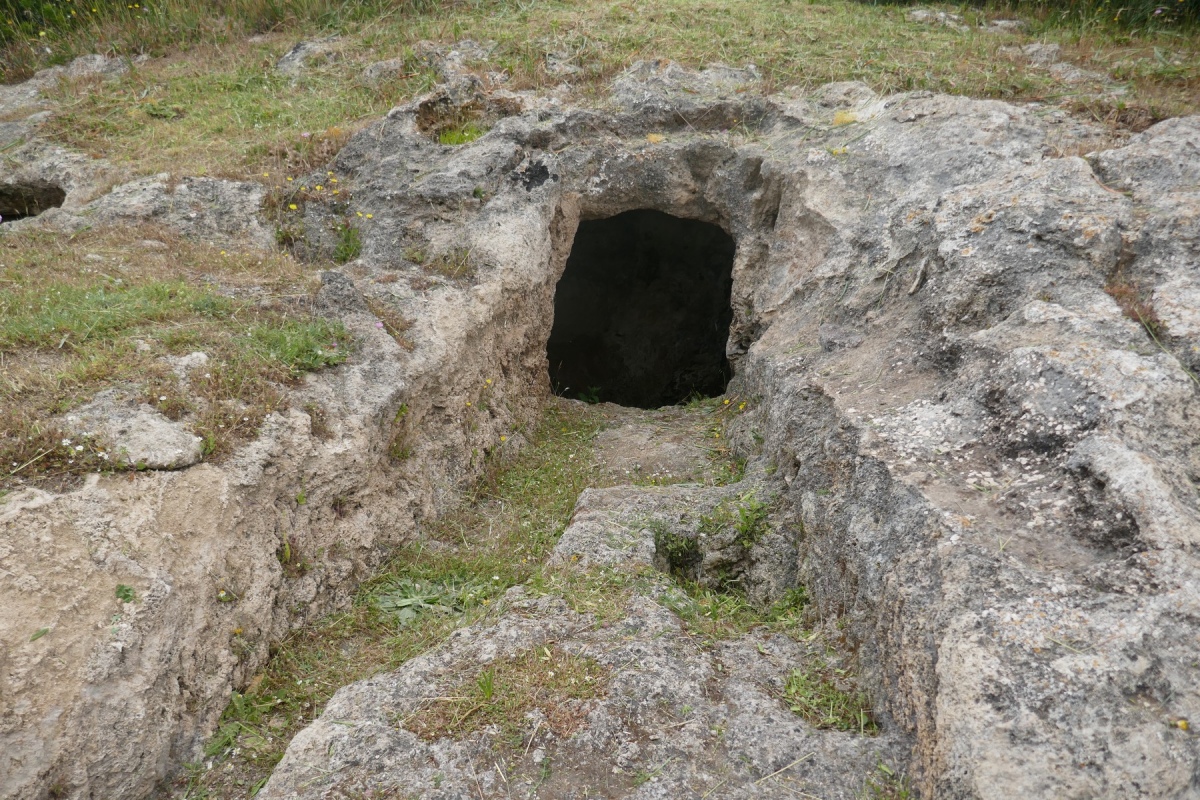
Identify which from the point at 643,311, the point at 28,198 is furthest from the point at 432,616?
the point at 643,311

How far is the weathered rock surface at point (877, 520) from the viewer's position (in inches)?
121

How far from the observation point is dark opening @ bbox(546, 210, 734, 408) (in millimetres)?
13047

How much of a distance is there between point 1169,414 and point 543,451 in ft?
14.8

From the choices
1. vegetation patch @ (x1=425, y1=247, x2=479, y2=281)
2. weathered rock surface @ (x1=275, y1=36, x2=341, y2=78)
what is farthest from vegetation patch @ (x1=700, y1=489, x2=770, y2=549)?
weathered rock surface @ (x1=275, y1=36, x2=341, y2=78)

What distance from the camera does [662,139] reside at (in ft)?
25.6

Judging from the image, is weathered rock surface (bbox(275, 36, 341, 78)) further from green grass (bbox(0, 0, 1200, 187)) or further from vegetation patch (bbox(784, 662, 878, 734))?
vegetation patch (bbox(784, 662, 878, 734))

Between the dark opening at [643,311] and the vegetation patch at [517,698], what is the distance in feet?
30.7

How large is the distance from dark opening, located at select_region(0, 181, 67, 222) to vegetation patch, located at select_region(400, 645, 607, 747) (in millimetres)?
6597

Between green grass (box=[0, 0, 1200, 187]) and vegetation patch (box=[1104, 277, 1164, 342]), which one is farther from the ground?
green grass (box=[0, 0, 1200, 187])

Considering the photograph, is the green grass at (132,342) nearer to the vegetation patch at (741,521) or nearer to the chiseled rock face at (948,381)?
the chiseled rock face at (948,381)

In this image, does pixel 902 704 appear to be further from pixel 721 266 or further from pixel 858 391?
pixel 721 266

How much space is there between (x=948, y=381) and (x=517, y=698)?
2.86 m

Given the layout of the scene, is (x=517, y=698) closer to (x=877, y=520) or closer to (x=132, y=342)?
(x=877, y=520)

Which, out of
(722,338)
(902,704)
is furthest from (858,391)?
(722,338)
